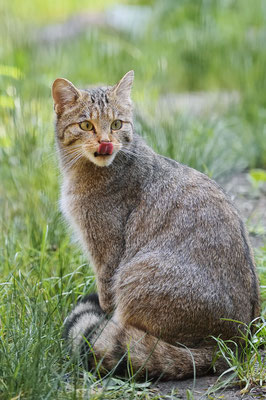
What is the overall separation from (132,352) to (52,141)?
2086 millimetres

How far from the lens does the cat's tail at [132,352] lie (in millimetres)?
3312

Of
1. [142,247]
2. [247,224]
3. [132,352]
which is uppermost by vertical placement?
[142,247]

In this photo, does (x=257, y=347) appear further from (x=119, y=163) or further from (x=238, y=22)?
(x=238, y=22)

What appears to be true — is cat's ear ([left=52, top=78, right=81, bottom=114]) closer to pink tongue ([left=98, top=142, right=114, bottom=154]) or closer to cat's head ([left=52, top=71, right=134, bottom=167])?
cat's head ([left=52, top=71, right=134, bottom=167])

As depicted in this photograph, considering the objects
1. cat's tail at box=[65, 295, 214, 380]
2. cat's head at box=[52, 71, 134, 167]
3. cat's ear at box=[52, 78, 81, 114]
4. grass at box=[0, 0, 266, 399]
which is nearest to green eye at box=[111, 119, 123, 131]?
cat's head at box=[52, 71, 134, 167]

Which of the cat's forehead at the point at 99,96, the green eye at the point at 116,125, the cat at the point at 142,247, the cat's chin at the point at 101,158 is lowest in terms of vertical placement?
the cat at the point at 142,247

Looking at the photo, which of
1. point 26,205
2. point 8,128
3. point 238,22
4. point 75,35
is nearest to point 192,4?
point 238,22

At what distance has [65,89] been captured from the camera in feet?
12.5

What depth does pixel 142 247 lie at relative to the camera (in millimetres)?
3684

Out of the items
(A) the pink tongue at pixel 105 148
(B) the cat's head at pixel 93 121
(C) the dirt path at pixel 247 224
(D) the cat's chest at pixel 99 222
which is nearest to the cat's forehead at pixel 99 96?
(B) the cat's head at pixel 93 121

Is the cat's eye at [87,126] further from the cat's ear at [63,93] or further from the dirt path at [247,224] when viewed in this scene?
the dirt path at [247,224]

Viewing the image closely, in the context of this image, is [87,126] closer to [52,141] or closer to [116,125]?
[116,125]

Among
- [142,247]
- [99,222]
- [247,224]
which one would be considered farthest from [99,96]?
[247,224]

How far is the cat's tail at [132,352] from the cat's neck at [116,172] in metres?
0.86
